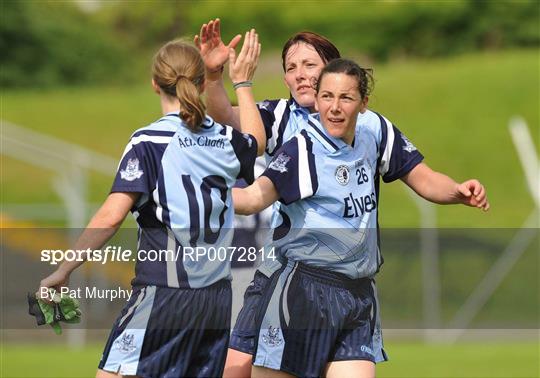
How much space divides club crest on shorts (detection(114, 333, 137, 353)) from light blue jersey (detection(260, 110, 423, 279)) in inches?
32.6

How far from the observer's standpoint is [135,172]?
4227 mm

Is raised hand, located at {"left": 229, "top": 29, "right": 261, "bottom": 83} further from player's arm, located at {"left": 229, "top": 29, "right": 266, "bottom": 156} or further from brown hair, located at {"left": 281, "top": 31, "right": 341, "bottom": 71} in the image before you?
brown hair, located at {"left": 281, "top": 31, "right": 341, "bottom": 71}

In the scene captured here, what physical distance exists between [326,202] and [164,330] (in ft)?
2.80

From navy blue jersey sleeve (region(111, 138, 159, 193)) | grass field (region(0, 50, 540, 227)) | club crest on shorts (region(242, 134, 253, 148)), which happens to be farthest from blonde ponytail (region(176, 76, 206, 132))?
grass field (region(0, 50, 540, 227))

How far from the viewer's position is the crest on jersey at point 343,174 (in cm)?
471

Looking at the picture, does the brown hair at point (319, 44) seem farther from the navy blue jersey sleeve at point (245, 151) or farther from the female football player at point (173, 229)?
the female football player at point (173, 229)

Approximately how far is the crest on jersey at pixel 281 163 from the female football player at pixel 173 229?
305 mm

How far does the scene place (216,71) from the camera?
16.3 feet

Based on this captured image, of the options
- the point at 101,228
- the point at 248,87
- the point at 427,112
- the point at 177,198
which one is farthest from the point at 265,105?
the point at 427,112

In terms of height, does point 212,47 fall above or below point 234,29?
below

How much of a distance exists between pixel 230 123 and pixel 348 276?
83 cm

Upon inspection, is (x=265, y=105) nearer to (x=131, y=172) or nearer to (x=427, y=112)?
(x=131, y=172)

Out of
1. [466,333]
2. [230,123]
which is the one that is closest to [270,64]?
[466,333]

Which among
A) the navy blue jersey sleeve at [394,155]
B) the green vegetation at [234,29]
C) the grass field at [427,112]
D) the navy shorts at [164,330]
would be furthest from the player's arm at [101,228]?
the green vegetation at [234,29]
